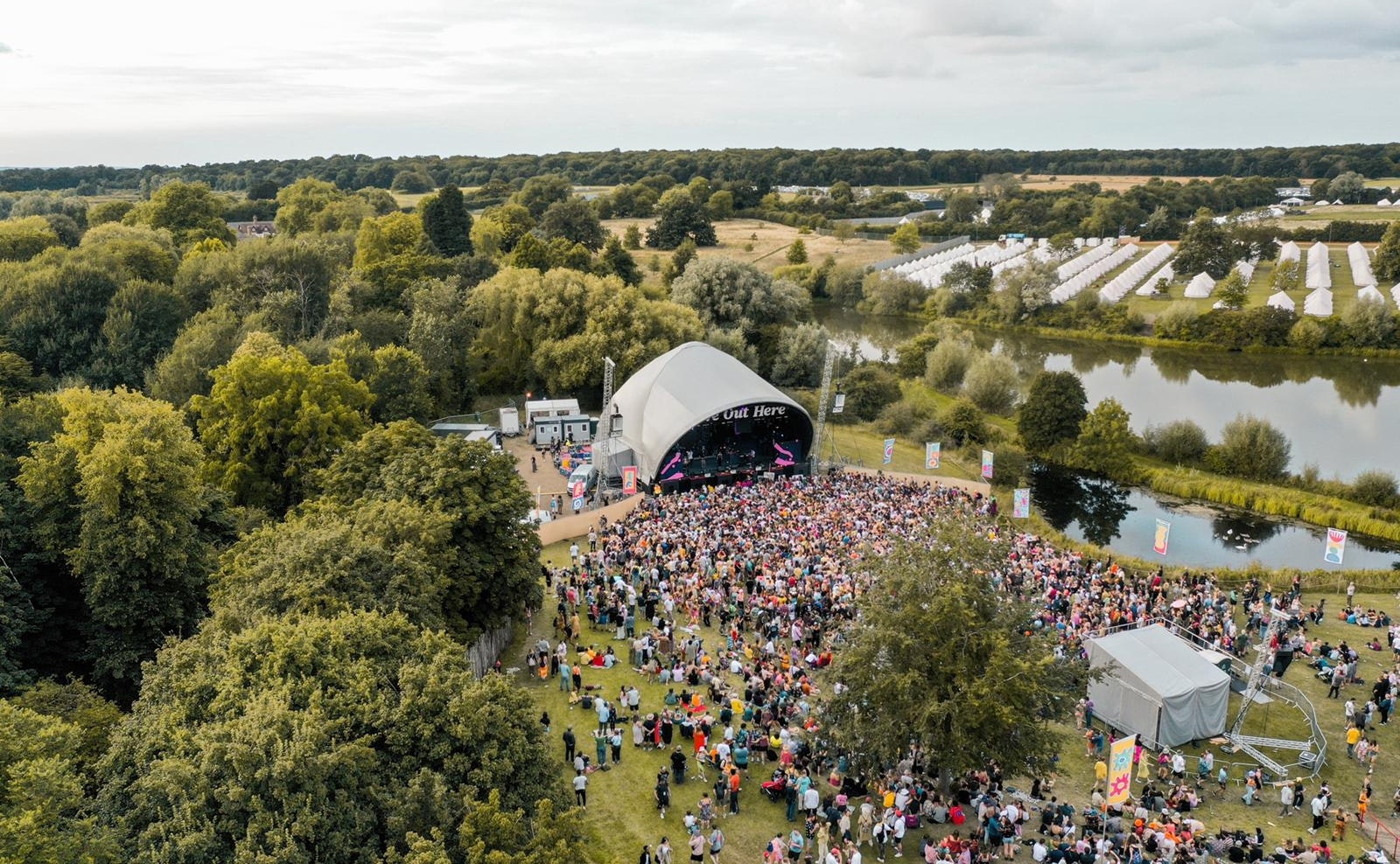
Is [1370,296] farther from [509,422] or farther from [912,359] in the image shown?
[509,422]

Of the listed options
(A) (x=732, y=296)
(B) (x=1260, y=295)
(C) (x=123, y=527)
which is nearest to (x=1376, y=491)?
(A) (x=732, y=296)

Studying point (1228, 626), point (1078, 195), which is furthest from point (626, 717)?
point (1078, 195)

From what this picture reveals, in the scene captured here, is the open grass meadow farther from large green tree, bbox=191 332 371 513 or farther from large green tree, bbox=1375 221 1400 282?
large green tree, bbox=191 332 371 513

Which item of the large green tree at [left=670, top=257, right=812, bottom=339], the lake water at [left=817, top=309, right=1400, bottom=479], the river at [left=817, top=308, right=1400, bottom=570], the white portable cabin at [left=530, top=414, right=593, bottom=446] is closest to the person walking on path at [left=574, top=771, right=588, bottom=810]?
the river at [left=817, top=308, right=1400, bottom=570]

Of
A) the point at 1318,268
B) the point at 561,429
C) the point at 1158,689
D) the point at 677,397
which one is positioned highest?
the point at 1318,268

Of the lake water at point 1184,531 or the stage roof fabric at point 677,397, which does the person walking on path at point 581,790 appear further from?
the lake water at point 1184,531

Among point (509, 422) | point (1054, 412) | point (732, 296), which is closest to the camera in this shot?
point (509, 422)
